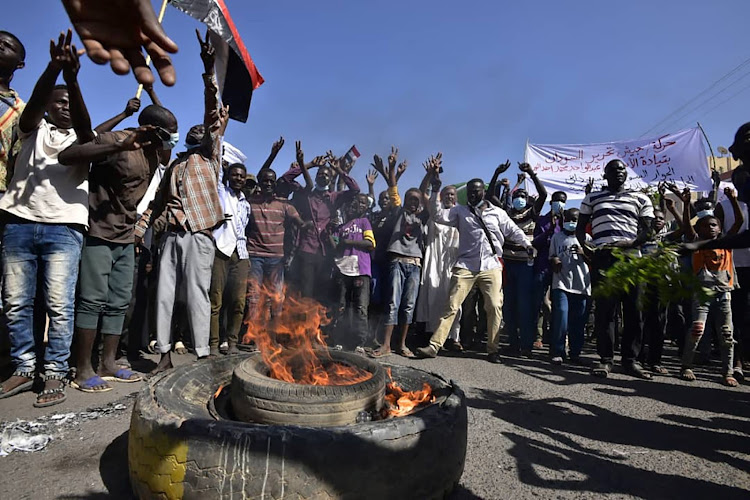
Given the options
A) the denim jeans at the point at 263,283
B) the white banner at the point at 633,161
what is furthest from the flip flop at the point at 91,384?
the white banner at the point at 633,161

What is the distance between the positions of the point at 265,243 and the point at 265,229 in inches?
8.0

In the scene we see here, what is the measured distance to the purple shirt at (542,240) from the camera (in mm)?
6523

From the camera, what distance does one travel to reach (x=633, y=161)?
11.0 m

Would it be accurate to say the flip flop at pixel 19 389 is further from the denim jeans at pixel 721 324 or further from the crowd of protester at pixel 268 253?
the denim jeans at pixel 721 324

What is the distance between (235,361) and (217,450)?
61.6 inches

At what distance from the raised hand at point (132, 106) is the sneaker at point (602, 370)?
6199 millimetres

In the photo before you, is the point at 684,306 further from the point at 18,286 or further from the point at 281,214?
the point at 18,286

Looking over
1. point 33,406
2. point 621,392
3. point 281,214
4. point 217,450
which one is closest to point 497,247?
point 621,392

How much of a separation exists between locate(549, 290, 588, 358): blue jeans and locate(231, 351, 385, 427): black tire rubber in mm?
4399

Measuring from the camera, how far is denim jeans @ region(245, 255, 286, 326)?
5.82 m

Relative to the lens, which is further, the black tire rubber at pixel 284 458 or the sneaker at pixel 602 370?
the sneaker at pixel 602 370

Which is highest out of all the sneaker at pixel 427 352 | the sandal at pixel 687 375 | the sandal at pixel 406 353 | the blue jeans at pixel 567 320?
the blue jeans at pixel 567 320

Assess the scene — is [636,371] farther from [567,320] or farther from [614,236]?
[614,236]

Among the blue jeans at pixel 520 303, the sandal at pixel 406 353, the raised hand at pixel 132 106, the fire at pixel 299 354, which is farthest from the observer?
the blue jeans at pixel 520 303
